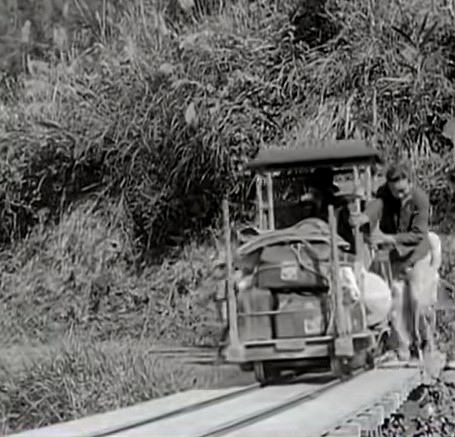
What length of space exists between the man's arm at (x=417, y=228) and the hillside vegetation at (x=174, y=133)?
12.9ft

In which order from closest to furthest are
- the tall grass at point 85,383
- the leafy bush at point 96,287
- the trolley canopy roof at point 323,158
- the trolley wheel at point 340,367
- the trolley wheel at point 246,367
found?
1. the trolley wheel at point 340,367
2. the trolley wheel at point 246,367
3. the trolley canopy roof at point 323,158
4. the tall grass at point 85,383
5. the leafy bush at point 96,287

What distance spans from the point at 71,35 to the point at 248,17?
123 inches

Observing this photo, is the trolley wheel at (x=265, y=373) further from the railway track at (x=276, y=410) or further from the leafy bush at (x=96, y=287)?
the leafy bush at (x=96, y=287)

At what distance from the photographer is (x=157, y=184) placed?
1257 centimetres

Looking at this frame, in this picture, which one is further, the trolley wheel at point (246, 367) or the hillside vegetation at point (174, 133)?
the hillside vegetation at point (174, 133)

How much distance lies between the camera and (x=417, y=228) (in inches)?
269

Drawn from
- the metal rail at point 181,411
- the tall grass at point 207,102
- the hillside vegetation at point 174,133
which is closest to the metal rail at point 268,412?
the metal rail at point 181,411

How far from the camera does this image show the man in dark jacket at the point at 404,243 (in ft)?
22.2

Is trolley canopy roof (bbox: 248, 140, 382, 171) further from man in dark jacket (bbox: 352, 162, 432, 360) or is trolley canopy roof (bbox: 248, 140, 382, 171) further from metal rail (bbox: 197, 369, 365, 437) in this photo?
metal rail (bbox: 197, 369, 365, 437)

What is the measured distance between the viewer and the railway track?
5984 mm

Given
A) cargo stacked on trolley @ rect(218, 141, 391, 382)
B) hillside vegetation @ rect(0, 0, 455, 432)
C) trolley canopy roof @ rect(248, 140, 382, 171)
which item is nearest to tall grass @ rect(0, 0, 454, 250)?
hillside vegetation @ rect(0, 0, 455, 432)

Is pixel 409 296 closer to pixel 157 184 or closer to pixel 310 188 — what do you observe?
pixel 310 188

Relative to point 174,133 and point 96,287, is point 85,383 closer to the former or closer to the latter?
point 96,287

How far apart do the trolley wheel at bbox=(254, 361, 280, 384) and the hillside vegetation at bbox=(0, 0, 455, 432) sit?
2.85 meters
